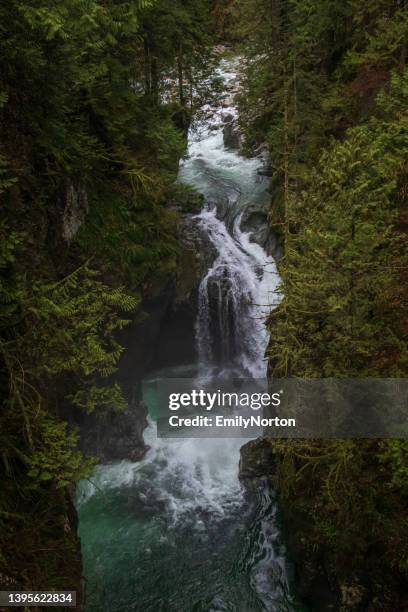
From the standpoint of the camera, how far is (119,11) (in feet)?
30.5

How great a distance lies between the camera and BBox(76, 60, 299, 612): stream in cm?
1070

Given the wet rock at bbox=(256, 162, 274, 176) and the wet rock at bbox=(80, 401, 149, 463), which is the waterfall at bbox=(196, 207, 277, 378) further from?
the wet rock at bbox=(256, 162, 274, 176)

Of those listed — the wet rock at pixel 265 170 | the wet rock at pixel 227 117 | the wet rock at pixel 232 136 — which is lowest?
the wet rock at pixel 265 170

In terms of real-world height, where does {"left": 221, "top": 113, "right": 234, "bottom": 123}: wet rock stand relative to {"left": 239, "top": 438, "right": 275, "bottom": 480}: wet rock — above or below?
above

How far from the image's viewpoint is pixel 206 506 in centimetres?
1347

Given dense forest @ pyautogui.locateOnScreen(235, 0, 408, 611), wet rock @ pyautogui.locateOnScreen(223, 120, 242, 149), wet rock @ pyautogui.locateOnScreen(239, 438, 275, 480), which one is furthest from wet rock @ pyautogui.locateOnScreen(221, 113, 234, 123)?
wet rock @ pyautogui.locateOnScreen(239, 438, 275, 480)

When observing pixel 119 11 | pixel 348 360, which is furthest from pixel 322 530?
pixel 119 11

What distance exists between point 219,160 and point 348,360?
64.6 feet

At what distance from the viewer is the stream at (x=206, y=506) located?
35.1 ft

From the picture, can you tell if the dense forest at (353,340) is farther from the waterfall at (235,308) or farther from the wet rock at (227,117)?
the wet rock at (227,117)

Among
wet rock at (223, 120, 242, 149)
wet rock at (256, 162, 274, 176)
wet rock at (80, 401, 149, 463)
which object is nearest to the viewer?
wet rock at (80, 401, 149, 463)

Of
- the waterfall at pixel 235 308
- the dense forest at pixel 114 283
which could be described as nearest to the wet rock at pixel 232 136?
the waterfall at pixel 235 308

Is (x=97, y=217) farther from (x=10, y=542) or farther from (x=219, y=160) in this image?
(x=219, y=160)

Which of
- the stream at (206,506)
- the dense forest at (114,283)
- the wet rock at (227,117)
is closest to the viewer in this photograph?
the dense forest at (114,283)
